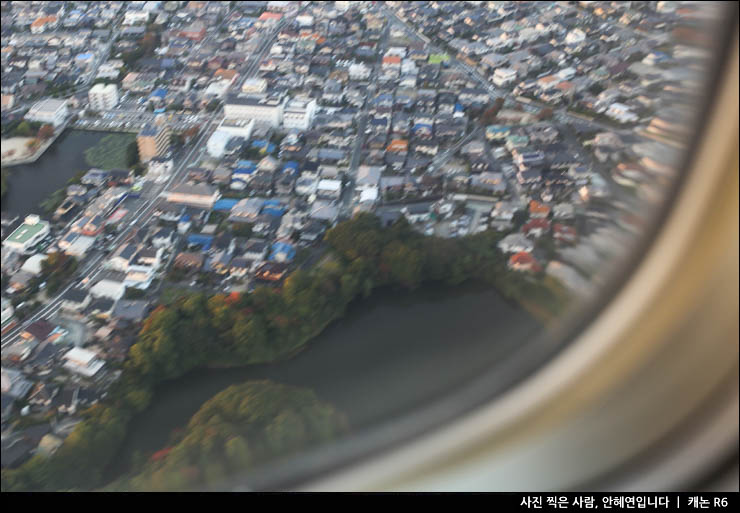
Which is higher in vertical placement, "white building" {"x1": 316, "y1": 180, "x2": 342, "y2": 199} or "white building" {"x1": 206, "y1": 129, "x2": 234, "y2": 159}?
"white building" {"x1": 206, "y1": 129, "x2": 234, "y2": 159}

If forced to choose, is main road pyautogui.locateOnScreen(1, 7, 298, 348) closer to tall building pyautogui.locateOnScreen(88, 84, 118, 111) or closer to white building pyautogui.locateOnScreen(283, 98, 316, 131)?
white building pyautogui.locateOnScreen(283, 98, 316, 131)

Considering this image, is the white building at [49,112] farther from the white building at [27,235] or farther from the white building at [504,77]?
the white building at [504,77]

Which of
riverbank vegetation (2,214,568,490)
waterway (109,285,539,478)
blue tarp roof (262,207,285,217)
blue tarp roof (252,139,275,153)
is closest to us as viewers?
waterway (109,285,539,478)

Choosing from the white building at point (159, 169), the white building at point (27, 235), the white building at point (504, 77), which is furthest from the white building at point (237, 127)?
the white building at point (504, 77)

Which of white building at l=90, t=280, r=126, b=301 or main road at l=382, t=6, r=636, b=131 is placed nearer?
white building at l=90, t=280, r=126, b=301

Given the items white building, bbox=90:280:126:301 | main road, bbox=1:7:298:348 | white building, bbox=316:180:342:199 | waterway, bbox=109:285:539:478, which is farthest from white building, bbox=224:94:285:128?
waterway, bbox=109:285:539:478

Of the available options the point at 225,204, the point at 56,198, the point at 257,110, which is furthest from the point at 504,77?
the point at 56,198

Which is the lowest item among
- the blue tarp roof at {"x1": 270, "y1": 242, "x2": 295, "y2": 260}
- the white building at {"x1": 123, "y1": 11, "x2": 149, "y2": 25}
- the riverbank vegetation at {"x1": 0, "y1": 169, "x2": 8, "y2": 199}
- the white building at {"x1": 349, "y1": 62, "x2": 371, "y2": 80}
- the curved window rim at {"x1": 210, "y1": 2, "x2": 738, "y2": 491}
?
the blue tarp roof at {"x1": 270, "y1": 242, "x2": 295, "y2": 260}
